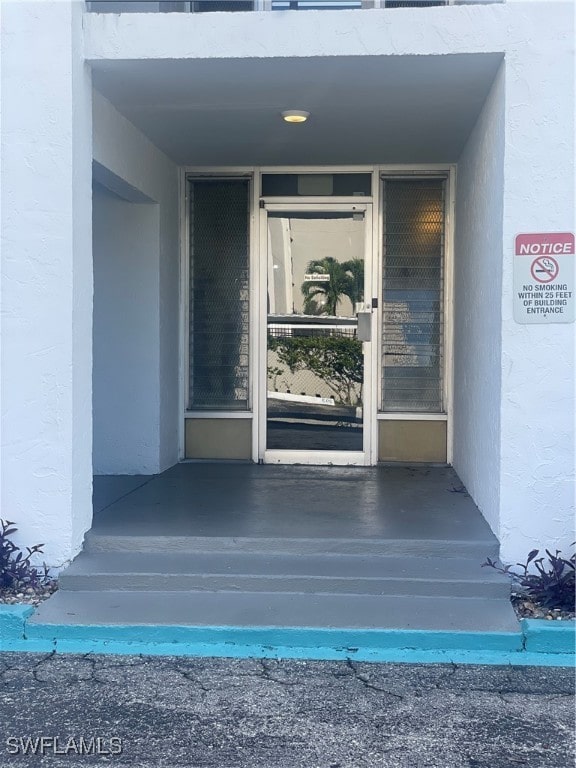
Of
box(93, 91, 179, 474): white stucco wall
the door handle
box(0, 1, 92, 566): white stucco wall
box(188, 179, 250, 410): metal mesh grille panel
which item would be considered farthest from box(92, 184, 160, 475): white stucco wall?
box(0, 1, 92, 566): white stucco wall

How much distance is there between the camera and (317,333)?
24.0ft

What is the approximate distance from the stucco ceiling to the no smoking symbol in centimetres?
119

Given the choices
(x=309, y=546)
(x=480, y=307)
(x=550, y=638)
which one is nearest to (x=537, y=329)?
(x=480, y=307)

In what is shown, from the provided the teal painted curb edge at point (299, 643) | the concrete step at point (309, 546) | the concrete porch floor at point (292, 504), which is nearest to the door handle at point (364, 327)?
the concrete porch floor at point (292, 504)

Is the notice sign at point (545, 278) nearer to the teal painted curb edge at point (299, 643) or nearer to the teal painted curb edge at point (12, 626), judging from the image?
the teal painted curb edge at point (299, 643)

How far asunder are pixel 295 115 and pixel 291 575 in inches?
124

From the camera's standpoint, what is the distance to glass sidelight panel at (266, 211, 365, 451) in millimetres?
7305

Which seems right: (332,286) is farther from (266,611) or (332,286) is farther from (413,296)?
(266,611)

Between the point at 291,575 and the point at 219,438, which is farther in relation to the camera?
the point at 219,438

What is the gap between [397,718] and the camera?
3391mm

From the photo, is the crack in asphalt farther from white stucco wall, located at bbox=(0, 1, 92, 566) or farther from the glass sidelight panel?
the glass sidelight panel

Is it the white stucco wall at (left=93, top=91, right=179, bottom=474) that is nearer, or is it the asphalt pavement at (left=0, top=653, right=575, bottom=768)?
the asphalt pavement at (left=0, top=653, right=575, bottom=768)

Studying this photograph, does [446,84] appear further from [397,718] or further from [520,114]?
[397,718]

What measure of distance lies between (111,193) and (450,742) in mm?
4827
